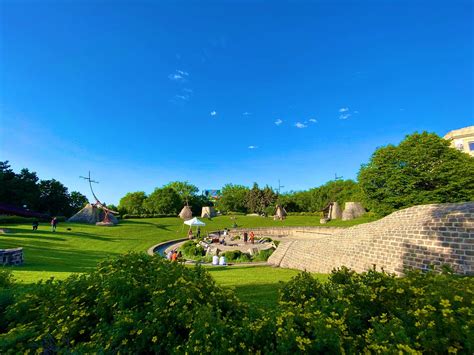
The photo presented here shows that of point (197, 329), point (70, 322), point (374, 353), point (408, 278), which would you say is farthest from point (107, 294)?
point (408, 278)

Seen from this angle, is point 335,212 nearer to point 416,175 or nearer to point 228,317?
point 416,175

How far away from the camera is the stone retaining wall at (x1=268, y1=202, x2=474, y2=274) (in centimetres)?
762

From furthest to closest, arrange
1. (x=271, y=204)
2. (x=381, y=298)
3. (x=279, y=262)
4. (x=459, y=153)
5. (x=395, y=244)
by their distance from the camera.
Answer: (x=271, y=204) < (x=459, y=153) < (x=279, y=262) < (x=395, y=244) < (x=381, y=298)

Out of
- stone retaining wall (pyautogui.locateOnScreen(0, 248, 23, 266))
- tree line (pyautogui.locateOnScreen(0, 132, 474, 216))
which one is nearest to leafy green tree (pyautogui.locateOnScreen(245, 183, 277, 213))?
tree line (pyautogui.locateOnScreen(0, 132, 474, 216))

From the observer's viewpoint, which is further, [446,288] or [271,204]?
[271,204]

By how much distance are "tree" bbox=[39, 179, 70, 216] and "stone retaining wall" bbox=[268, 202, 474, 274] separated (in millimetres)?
48304

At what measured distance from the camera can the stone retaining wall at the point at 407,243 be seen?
25.0 ft

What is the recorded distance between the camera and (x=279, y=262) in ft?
50.5

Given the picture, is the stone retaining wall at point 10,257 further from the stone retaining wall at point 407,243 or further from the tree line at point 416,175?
the tree line at point 416,175

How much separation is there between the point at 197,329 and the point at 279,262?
12.9m

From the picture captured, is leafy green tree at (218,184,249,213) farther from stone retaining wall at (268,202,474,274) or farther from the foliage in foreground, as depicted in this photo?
the foliage in foreground


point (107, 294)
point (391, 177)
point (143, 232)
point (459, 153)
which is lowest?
point (143, 232)

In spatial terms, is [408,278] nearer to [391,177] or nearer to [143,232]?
[391,177]

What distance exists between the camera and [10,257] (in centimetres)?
1187
